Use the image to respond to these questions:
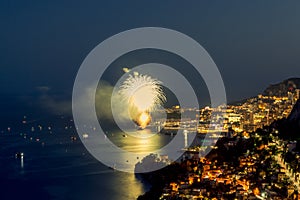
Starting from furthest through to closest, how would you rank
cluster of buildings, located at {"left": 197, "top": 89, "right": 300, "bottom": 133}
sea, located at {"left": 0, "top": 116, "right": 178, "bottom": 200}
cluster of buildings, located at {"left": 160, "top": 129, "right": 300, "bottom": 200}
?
cluster of buildings, located at {"left": 197, "top": 89, "right": 300, "bottom": 133}
sea, located at {"left": 0, "top": 116, "right": 178, "bottom": 200}
cluster of buildings, located at {"left": 160, "top": 129, "right": 300, "bottom": 200}

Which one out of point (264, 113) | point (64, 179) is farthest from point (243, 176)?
point (264, 113)

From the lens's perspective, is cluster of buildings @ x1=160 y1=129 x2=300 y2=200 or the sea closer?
cluster of buildings @ x1=160 y1=129 x2=300 y2=200

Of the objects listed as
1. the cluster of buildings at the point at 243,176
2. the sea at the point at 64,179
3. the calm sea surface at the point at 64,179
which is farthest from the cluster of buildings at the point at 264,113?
the cluster of buildings at the point at 243,176

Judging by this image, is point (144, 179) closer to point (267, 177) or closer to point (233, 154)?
point (233, 154)

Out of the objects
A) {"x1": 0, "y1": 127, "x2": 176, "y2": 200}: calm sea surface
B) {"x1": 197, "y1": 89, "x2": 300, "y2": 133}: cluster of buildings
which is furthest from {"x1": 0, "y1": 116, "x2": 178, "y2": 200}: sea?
{"x1": 197, "y1": 89, "x2": 300, "y2": 133}: cluster of buildings

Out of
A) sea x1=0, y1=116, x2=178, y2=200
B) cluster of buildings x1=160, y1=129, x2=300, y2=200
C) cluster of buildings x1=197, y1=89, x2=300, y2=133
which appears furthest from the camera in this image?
cluster of buildings x1=197, y1=89, x2=300, y2=133

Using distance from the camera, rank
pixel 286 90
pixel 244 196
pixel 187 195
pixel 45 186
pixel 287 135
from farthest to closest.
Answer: pixel 286 90
pixel 45 186
pixel 287 135
pixel 187 195
pixel 244 196

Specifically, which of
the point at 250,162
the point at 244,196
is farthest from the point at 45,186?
the point at 244,196

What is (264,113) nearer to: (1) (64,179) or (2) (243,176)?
(1) (64,179)

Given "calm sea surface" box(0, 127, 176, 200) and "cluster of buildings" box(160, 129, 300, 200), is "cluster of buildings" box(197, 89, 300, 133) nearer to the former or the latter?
"calm sea surface" box(0, 127, 176, 200)

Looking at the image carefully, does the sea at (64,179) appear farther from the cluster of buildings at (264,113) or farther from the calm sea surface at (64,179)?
the cluster of buildings at (264,113)

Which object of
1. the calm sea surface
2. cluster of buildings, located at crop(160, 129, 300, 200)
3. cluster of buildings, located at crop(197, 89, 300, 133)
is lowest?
the calm sea surface
